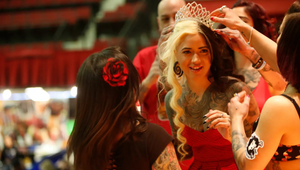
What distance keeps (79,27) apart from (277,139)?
6.22 metres

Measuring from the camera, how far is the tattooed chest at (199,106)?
1531mm

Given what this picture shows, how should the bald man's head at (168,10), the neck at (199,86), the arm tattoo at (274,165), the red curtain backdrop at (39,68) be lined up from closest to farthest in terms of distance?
the arm tattoo at (274,165) → the neck at (199,86) → the bald man's head at (168,10) → the red curtain backdrop at (39,68)

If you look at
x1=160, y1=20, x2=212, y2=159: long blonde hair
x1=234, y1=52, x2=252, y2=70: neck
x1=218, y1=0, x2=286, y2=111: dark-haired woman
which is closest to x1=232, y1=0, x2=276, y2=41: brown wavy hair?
x1=218, y1=0, x2=286, y2=111: dark-haired woman

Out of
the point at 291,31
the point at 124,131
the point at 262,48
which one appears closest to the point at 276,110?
the point at 291,31

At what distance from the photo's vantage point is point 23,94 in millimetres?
5910

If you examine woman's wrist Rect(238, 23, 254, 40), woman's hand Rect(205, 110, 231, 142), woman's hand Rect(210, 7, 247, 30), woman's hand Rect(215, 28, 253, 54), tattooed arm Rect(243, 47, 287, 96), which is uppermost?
woman's hand Rect(210, 7, 247, 30)

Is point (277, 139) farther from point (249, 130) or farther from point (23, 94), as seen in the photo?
point (23, 94)

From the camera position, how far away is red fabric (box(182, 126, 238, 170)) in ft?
4.95

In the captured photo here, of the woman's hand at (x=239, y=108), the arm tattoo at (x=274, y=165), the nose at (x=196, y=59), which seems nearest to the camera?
the arm tattoo at (x=274, y=165)

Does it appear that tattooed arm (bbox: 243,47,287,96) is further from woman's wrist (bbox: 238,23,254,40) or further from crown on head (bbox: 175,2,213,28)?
crown on head (bbox: 175,2,213,28)

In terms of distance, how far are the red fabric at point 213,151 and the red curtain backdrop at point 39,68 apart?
495 cm

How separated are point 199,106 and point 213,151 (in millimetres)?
227

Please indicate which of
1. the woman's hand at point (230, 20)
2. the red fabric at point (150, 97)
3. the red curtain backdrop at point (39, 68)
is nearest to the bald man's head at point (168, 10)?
the red fabric at point (150, 97)

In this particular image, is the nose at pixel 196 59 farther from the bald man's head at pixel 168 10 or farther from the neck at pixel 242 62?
the bald man's head at pixel 168 10
